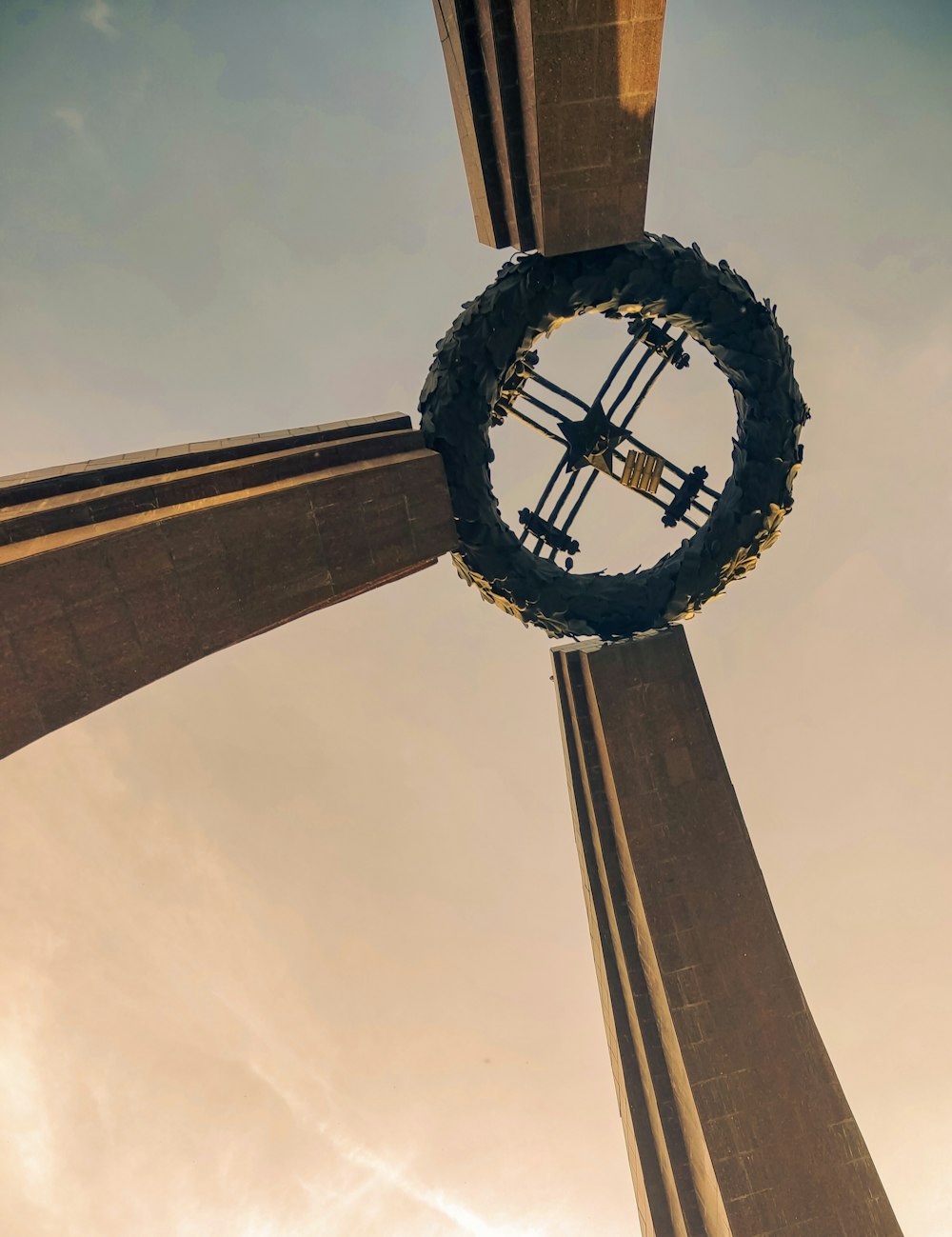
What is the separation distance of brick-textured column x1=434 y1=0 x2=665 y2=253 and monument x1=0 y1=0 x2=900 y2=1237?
1.0 inches

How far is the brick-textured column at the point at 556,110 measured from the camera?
7.23 metres

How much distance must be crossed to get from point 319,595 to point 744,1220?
320 inches

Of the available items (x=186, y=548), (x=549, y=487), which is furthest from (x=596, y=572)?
(x=186, y=548)

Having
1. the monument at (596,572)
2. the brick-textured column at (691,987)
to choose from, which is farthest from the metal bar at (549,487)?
the brick-textured column at (691,987)

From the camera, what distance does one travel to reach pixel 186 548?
7305mm

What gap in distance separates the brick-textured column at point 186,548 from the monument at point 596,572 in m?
0.02

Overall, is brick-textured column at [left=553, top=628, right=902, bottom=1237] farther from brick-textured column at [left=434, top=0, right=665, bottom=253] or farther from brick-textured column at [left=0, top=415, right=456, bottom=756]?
brick-textured column at [left=434, top=0, right=665, bottom=253]

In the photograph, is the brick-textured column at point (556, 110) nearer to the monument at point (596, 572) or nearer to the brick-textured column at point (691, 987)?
the monument at point (596, 572)

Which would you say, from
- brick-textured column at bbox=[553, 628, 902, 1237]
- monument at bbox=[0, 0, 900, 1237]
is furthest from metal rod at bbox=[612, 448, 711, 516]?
brick-textured column at bbox=[553, 628, 902, 1237]

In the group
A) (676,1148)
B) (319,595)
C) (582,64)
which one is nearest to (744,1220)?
(676,1148)

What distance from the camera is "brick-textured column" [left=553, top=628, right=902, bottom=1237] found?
327 inches

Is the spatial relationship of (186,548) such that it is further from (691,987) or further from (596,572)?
(691,987)

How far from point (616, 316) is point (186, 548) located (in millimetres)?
5564

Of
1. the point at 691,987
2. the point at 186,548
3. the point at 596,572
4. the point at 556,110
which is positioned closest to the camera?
the point at 186,548
